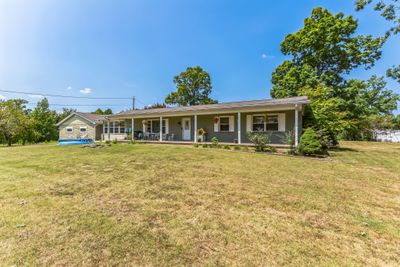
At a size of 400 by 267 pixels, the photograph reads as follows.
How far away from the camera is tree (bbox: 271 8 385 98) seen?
20078 mm

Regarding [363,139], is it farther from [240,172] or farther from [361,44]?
[240,172]

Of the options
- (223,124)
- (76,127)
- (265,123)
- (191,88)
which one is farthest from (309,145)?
(191,88)

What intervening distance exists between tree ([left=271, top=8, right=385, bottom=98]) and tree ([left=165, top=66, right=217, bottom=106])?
721 inches

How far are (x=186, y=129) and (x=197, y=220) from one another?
46.9 feet

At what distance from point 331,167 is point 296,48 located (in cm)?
2002

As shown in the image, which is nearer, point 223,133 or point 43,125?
point 223,133

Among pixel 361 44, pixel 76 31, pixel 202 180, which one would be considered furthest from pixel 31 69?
pixel 361 44

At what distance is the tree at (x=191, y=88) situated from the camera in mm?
38125

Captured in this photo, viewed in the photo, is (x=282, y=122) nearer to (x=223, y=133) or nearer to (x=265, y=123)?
(x=265, y=123)

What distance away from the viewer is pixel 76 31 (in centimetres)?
1683

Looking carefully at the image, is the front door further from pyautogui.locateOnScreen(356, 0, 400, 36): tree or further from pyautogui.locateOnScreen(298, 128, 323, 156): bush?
pyautogui.locateOnScreen(356, 0, 400, 36): tree

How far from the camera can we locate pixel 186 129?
17.4 metres

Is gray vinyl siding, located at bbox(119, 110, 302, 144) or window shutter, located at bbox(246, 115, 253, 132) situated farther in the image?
A: window shutter, located at bbox(246, 115, 253, 132)

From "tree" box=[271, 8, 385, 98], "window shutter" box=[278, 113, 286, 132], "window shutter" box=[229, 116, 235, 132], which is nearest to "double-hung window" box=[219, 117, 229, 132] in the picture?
"window shutter" box=[229, 116, 235, 132]
